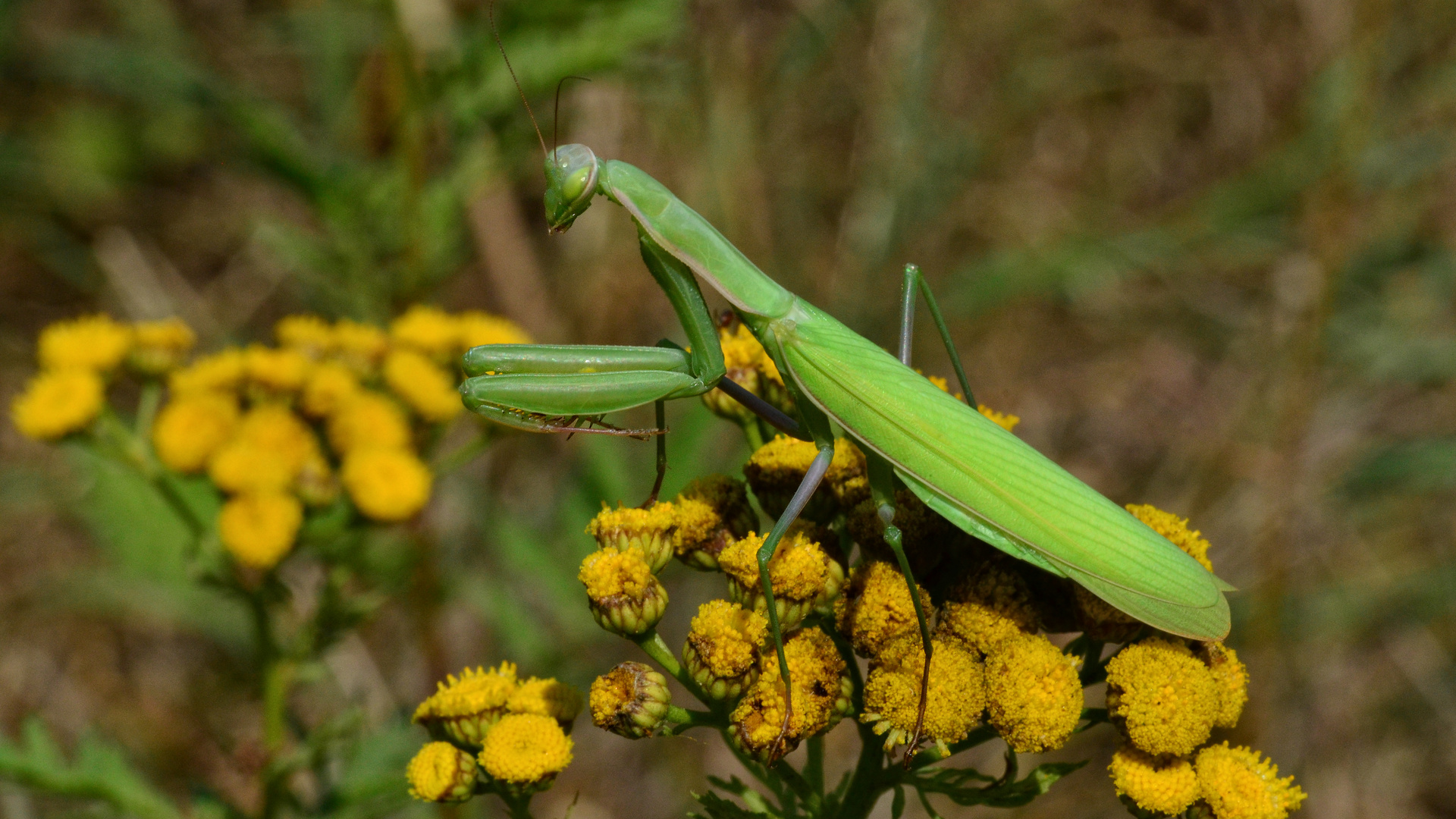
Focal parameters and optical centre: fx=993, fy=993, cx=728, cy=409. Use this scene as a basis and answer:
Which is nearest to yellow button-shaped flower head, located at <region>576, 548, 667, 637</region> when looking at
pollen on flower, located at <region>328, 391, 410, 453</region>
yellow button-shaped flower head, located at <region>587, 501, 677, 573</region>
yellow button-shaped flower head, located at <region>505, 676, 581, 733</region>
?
yellow button-shaped flower head, located at <region>587, 501, 677, 573</region>

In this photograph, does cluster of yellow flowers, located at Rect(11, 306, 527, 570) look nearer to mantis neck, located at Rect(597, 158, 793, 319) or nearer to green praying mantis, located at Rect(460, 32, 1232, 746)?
green praying mantis, located at Rect(460, 32, 1232, 746)

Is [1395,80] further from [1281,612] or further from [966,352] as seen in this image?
[1281,612]

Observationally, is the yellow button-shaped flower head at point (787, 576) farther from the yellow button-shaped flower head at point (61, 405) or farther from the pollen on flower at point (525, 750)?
the yellow button-shaped flower head at point (61, 405)

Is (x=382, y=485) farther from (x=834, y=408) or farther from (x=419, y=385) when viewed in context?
(x=834, y=408)

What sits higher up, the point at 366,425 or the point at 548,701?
the point at 366,425

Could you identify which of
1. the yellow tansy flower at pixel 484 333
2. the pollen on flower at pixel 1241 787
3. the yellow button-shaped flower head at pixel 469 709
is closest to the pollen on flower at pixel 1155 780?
the pollen on flower at pixel 1241 787

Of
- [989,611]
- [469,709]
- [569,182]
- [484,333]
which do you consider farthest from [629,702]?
[484,333]
